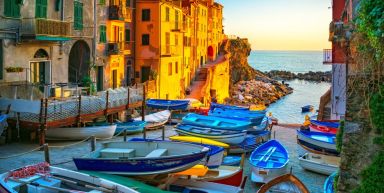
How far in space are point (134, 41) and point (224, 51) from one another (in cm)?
5092

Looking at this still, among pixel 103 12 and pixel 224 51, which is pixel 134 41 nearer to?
pixel 103 12

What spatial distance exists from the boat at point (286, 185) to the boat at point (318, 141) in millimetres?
13086

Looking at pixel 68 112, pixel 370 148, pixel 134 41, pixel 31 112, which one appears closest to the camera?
pixel 370 148

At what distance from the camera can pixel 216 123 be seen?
96.6 feet

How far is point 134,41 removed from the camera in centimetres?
4428

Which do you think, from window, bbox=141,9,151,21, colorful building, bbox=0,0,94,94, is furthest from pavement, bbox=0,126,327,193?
window, bbox=141,9,151,21

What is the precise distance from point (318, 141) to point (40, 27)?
17.5 metres

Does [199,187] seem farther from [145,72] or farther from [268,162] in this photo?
[145,72]

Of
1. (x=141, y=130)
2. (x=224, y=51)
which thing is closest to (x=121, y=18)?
(x=141, y=130)

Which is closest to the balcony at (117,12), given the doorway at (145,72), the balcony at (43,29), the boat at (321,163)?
the doorway at (145,72)

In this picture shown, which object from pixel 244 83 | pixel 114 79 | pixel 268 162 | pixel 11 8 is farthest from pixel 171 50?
pixel 244 83

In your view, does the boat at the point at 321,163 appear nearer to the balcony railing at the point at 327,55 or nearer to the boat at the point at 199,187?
the boat at the point at 199,187

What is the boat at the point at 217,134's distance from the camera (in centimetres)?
2588

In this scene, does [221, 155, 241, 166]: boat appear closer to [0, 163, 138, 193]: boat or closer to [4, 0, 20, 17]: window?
[0, 163, 138, 193]: boat
